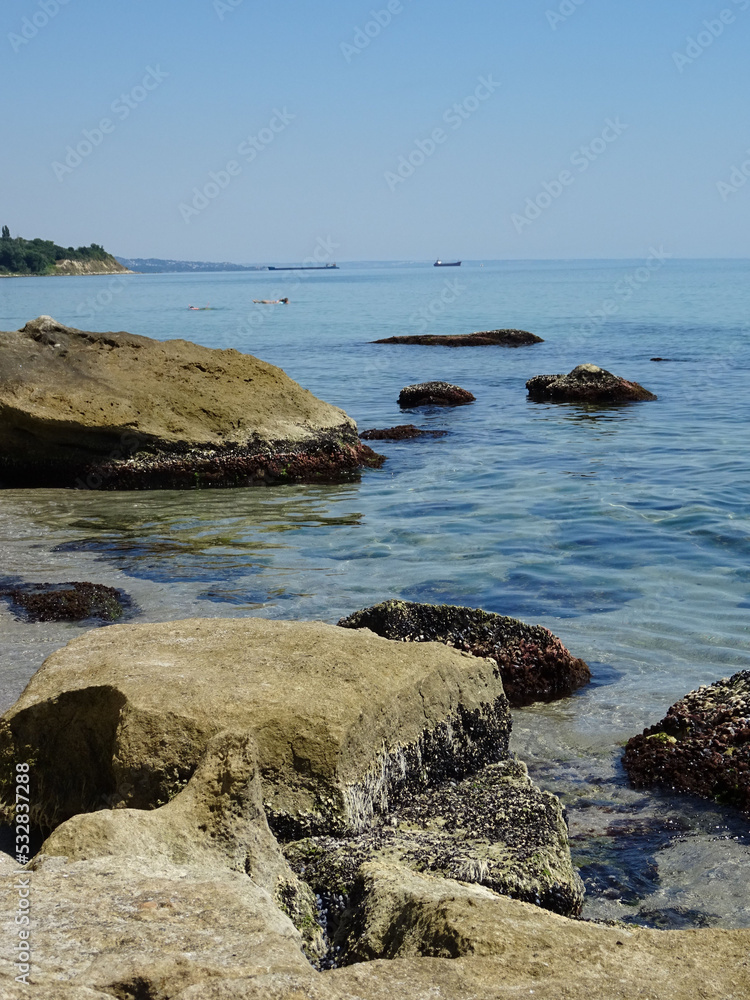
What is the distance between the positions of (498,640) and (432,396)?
61.0 ft

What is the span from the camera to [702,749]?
6332 millimetres

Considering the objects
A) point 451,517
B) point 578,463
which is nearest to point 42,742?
point 451,517

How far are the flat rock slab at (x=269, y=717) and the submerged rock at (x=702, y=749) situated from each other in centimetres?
108

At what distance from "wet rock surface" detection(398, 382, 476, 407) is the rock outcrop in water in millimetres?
20273

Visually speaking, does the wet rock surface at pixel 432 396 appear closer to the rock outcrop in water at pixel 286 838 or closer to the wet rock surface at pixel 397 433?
the wet rock surface at pixel 397 433

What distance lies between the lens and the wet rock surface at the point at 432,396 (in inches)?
1027

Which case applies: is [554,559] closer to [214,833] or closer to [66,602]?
[66,602]

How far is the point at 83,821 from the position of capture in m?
3.80

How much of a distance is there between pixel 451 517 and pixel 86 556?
507cm

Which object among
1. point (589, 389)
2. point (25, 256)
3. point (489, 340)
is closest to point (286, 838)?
point (589, 389)

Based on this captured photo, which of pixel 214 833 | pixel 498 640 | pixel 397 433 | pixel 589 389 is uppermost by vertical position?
pixel 589 389

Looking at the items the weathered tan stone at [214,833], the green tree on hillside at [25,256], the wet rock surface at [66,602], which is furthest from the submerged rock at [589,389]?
the green tree on hillside at [25,256]

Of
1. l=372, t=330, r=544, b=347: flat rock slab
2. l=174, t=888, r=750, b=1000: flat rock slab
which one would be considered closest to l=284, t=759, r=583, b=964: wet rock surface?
l=174, t=888, r=750, b=1000: flat rock slab

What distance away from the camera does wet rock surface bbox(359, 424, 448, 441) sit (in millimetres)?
21016
